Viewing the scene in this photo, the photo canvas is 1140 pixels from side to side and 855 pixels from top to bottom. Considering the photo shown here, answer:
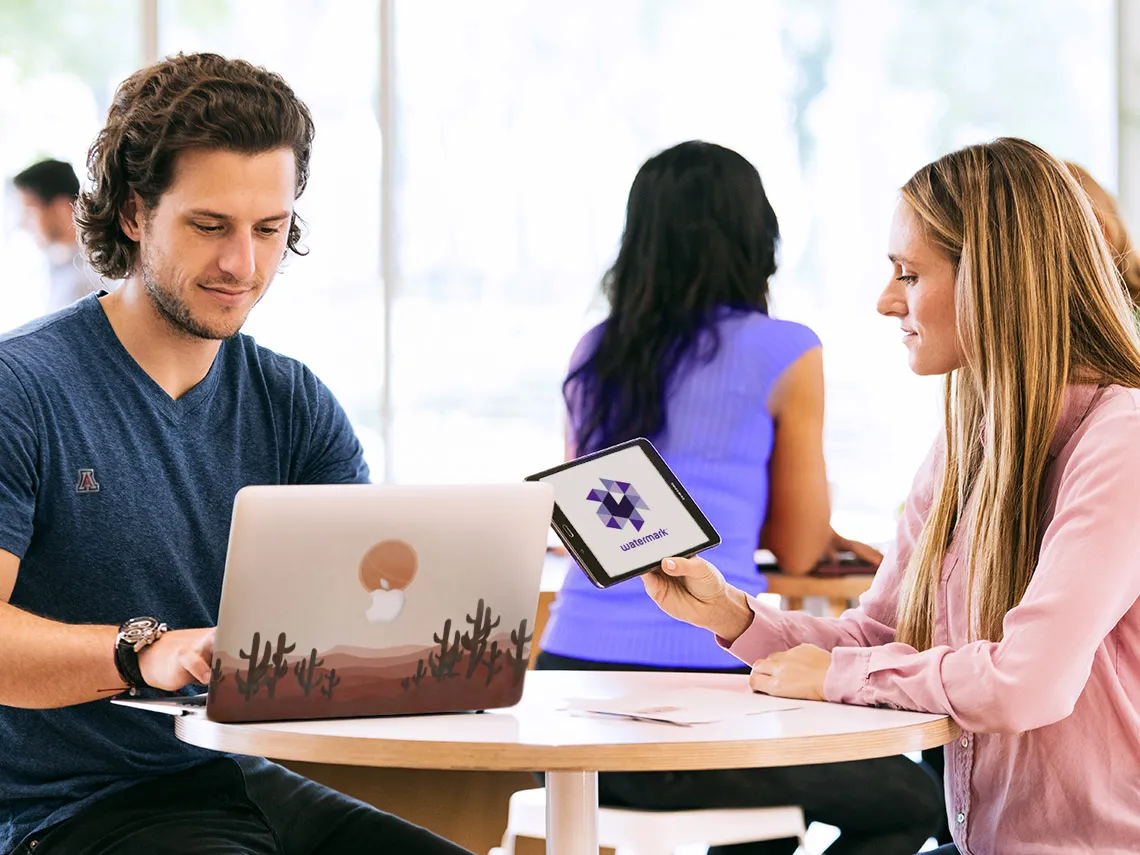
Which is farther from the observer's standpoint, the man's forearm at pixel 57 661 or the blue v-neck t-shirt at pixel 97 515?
the blue v-neck t-shirt at pixel 97 515

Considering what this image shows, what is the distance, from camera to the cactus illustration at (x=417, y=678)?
1.32m

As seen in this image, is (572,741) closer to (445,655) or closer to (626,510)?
(445,655)

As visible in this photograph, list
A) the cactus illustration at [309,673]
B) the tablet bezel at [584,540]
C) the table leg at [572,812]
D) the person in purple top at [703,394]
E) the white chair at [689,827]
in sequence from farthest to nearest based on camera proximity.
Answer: the person in purple top at [703,394], the white chair at [689,827], the tablet bezel at [584,540], the table leg at [572,812], the cactus illustration at [309,673]

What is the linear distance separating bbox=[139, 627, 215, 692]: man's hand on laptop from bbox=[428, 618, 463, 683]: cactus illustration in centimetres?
21

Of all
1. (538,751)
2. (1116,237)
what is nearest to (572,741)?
(538,751)

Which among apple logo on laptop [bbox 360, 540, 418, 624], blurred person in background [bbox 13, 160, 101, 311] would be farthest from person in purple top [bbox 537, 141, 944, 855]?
blurred person in background [bbox 13, 160, 101, 311]

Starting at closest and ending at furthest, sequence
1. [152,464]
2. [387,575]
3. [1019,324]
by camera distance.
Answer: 1. [387,575]
2. [1019,324]
3. [152,464]

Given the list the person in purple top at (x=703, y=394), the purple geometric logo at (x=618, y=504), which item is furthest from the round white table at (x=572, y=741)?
the person in purple top at (x=703, y=394)

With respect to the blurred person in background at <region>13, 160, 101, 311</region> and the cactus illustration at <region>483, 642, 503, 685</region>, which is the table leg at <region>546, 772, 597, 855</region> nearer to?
the cactus illustration at <region>483, 642, 503, 685</region>

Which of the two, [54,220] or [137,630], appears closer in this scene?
[137,630]

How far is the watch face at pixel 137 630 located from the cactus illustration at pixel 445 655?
0.90 ft

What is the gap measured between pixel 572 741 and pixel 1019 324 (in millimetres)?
680

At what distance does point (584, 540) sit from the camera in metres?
1.53

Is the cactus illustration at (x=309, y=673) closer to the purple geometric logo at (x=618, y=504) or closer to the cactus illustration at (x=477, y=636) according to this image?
the cactus illustration at (x=477, y=636)
